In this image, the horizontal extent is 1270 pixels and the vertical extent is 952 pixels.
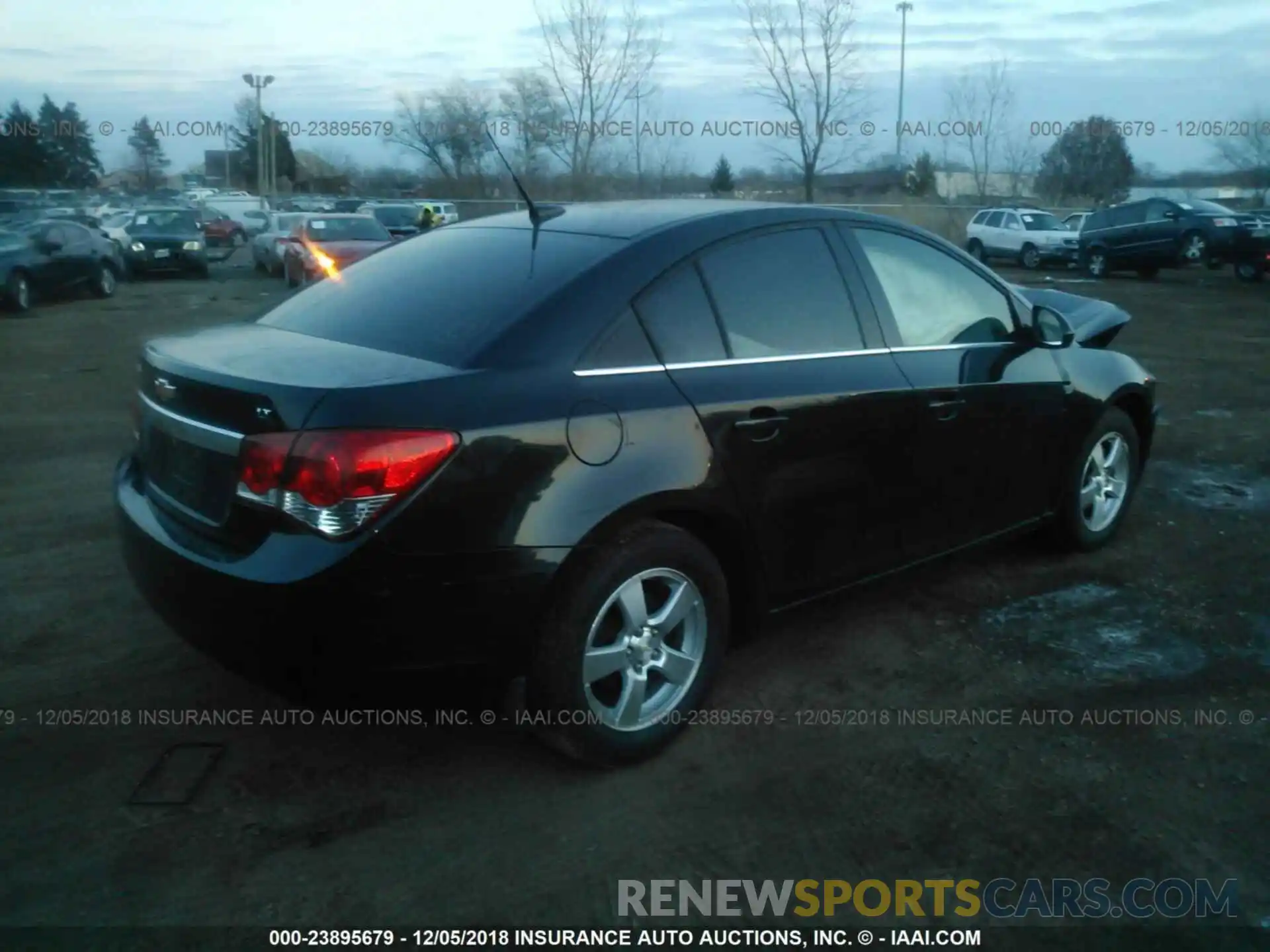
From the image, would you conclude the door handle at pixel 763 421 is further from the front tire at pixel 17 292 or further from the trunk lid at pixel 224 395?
the front tire at pixel 17 292

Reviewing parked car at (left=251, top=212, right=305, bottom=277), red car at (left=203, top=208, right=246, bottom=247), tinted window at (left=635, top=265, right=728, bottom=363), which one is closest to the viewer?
tinted window at (left=635, top=265, right=728, bottom=363)

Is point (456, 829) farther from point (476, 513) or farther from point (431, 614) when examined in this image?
point (476, 513)

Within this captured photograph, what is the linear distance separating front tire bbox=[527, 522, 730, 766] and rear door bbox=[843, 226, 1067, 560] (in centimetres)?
110

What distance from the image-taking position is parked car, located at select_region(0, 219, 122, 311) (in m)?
17.2

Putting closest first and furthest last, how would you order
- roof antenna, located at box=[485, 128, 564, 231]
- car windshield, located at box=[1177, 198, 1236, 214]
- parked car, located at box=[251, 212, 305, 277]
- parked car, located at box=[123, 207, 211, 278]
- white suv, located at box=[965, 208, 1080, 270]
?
roof antenna, located at box=[485, 128, 564, 231] < car windshield, located at box=[1177, 198, 1236, 214] < parked car, located at box=[123, 207, 211, 278] < parked car, located at box=[251, 212, 305, 277] < white suv, located at box=[965, 208, 1080, 270]

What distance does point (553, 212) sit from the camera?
4316 millimetres

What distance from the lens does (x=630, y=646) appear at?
3.48 meters

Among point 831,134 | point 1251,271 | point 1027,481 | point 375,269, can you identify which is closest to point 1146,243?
point 1251,271

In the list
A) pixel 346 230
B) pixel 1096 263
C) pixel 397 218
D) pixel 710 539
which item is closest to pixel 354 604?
pixel 710 539

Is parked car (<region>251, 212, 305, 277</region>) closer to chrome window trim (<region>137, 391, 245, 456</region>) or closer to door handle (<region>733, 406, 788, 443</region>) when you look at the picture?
chrome window trim (<region>137, 391, 245, 456</region>)

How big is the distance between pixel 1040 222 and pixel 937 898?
30.1 meters

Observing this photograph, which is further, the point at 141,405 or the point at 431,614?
the point at 141,405

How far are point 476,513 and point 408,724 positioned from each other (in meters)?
1.12

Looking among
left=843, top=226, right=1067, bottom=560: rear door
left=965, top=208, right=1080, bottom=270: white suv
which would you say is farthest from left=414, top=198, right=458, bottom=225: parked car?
left=843, top=226, right=1067, bottom=560: rear door
